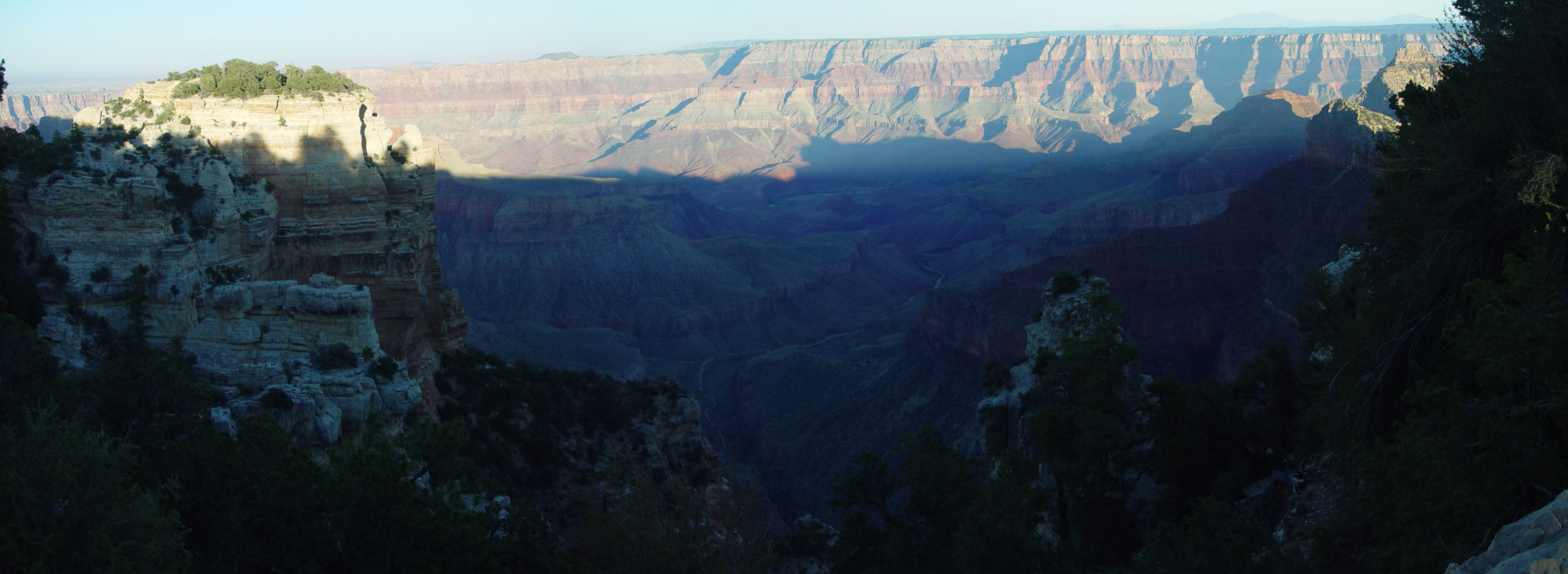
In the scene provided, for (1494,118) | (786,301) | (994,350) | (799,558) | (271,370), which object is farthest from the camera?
(786,301)

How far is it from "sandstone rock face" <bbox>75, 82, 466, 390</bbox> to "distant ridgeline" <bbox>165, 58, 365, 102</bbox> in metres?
0.40

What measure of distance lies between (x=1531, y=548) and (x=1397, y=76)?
87.8 m

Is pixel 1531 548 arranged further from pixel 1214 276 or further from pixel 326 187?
pixel 1214 276

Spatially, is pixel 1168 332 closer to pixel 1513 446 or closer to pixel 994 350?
pixel 994 350

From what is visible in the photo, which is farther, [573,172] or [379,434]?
[573,172]

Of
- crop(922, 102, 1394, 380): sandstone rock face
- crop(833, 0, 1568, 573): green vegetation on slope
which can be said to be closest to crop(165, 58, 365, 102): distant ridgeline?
crop(833, 0, 1568, 573): green vegetation on slope

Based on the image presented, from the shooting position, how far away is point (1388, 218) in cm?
1642

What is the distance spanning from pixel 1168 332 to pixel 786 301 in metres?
44.2

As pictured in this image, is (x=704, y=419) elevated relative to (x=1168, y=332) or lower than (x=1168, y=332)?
lower

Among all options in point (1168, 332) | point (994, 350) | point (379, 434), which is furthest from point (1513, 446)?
point (1168, 332)

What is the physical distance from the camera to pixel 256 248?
2183 centimetres

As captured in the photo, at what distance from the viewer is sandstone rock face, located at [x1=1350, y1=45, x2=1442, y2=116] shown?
7856cm

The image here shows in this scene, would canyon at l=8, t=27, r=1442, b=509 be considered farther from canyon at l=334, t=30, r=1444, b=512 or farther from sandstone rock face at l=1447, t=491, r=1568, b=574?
sandstone rock face at l=1447, t=491, r=1568, b=574

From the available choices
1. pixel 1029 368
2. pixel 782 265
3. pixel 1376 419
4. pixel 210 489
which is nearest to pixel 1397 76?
pixel 782 265
